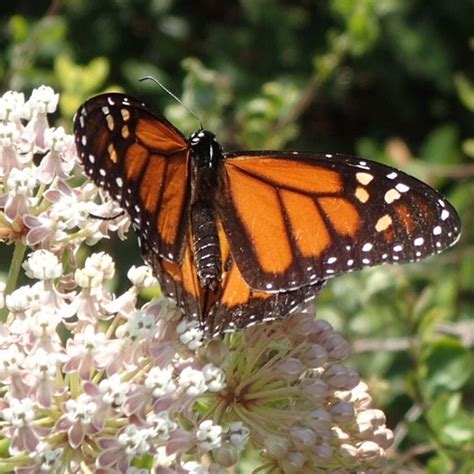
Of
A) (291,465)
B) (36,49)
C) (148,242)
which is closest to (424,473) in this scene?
(291,465)

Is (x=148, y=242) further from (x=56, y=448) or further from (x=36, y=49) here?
(x=36, y=49)

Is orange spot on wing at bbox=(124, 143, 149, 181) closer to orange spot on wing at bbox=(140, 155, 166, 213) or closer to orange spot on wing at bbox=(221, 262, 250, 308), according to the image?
orange spot on wing at bbox=(140, 155, 166, 213)

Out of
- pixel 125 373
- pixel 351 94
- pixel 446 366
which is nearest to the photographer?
A: pixel 125 373

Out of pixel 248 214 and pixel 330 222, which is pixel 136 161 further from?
pixel 330 222

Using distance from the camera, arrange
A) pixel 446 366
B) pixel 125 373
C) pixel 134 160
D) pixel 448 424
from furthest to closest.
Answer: pixel 446 366 → pixel 448 424 → pixel 134 160 → pixel 125 373

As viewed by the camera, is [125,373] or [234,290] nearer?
[125,373]

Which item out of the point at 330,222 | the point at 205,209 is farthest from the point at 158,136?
the point at 330,222

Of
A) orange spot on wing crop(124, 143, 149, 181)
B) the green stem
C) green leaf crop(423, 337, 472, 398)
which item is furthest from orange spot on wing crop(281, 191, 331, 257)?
green leaf crop(423, 337, 472, 398)

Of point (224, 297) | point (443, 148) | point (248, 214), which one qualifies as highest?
point (443, 148)
